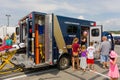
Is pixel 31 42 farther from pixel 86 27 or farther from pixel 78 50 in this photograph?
pixel 86 27

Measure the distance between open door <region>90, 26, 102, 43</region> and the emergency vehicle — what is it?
2.27 metres

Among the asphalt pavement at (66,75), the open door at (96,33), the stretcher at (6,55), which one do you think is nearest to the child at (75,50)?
the asphalt pavement at (66,75)

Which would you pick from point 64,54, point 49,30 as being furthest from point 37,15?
point 64,54

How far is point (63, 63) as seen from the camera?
11.0 meters

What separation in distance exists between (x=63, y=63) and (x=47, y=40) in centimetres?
167

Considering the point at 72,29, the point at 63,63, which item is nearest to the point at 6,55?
the point at 63,63

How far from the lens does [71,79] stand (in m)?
8.87

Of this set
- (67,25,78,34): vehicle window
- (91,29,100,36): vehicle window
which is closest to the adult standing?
(67,25,78,34): vehicle window

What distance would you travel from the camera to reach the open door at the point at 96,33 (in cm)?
1295

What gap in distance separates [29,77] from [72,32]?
351 cm

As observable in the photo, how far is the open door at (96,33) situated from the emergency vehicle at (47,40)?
7.45ft

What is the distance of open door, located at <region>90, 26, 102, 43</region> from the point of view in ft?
42.5

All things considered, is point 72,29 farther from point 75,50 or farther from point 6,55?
point 6,55

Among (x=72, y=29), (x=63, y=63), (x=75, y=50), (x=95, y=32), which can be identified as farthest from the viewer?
(x=95, y=32)
